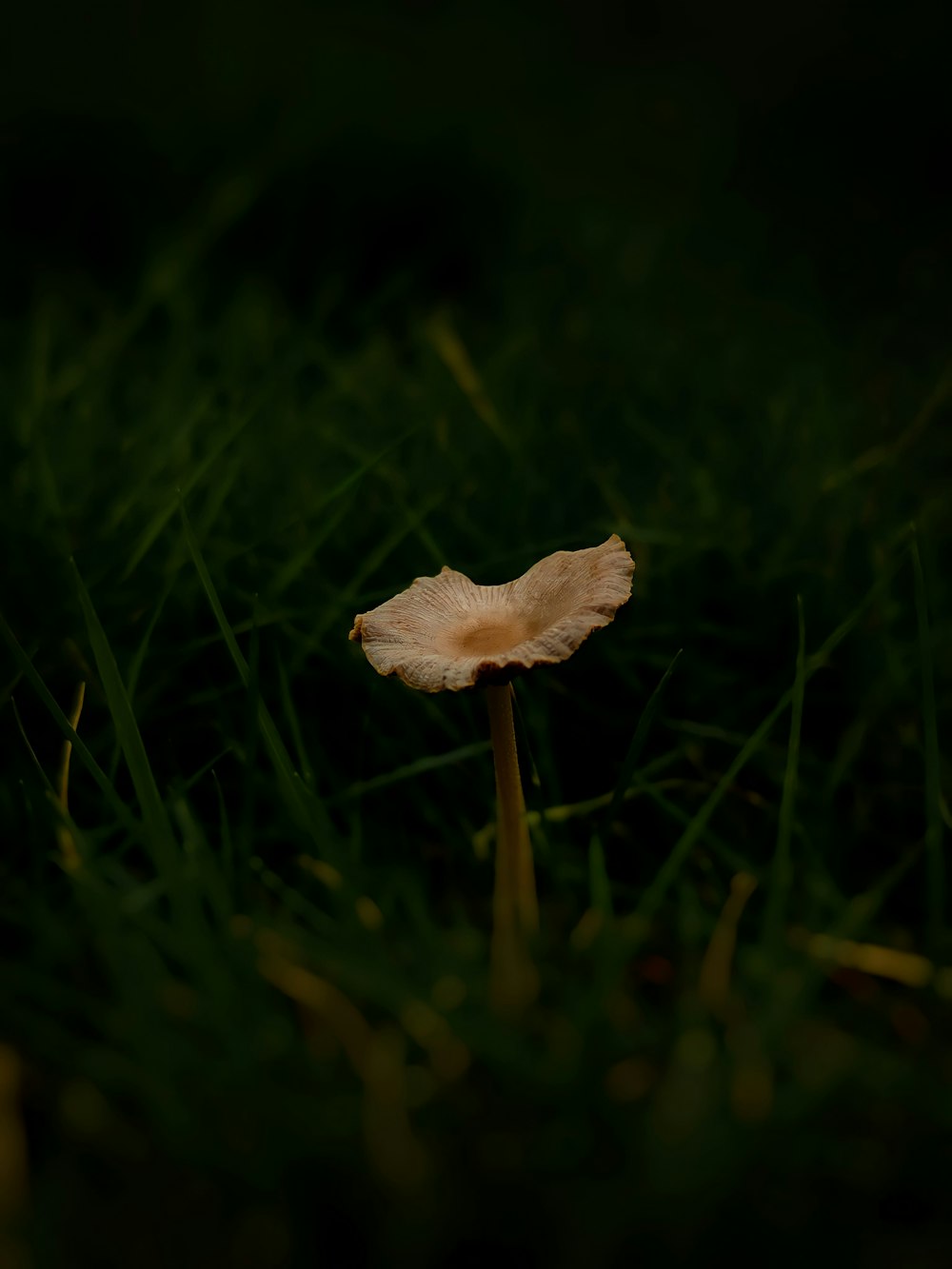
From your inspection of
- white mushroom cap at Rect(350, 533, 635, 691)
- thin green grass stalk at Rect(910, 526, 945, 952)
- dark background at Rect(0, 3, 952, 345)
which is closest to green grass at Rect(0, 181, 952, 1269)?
thin green grass stalk at Rect(910, 526, 945, 952)

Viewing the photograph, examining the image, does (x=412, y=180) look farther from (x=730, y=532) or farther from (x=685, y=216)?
(x=730, y=532)

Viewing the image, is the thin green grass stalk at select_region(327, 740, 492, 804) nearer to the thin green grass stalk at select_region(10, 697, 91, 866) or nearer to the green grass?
the green grass

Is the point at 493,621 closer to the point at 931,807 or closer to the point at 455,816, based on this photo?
the point at 455,816

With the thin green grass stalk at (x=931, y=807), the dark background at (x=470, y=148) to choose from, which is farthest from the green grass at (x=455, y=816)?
the dark background at (x=470, y=148)

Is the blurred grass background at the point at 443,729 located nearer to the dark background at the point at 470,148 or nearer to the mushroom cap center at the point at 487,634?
the dark background at the point at 470,148

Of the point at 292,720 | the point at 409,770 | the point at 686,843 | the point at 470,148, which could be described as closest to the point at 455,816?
the point at 409,770

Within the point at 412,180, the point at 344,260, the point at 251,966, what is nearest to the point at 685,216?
the point at 412,180

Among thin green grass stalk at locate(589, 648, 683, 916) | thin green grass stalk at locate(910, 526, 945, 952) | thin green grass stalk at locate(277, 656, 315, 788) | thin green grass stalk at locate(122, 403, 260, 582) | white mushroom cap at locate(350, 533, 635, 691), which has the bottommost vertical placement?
thin green grass stalk at locate(910, 526, 945, 952)
